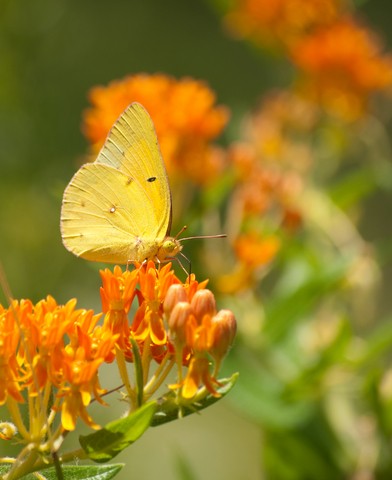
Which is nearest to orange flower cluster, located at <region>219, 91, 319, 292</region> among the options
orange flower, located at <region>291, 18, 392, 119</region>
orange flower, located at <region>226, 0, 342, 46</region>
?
orange flower, located at <region>291, 18, 392, 119</region>

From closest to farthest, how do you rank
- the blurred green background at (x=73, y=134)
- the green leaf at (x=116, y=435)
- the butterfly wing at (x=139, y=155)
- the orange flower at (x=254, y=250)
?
the green leaf at (x=116, y=435) → the butterfly wing at (x=139, y=155) → the orange flower at (x=254, y=250) → the blurred green background at (x=73, y=134)

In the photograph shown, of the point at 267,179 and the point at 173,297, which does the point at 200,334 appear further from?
the point at 267,179

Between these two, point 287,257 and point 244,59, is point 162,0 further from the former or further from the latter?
point 287,257

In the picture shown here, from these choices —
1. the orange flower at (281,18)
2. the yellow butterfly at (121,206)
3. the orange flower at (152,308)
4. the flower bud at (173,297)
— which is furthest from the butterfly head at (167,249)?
the orange flower at (281,18)

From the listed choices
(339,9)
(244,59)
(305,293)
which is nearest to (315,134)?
(339,9)

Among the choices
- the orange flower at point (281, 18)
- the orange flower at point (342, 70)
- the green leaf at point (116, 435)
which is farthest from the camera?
the orange flower at point (281, 18)

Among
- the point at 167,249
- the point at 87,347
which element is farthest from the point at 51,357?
the point at 167,249

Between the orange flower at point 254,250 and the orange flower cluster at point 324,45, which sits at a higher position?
the orange flower cluster at point 324,45

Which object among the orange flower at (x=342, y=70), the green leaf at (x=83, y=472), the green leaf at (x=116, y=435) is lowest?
the green leaf at (x=83, y=472)

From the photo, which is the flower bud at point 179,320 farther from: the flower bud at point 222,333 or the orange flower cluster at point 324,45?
the orange flower cluster at point 324,45
